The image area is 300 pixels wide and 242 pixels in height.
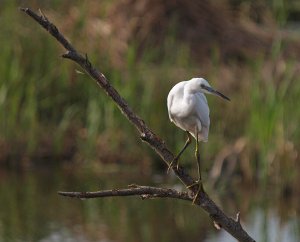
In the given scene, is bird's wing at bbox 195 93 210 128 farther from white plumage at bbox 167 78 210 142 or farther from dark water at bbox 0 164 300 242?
dark water at bbox 0 164 300 242

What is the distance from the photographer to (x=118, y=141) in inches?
409

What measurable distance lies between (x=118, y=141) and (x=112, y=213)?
1.23 meters

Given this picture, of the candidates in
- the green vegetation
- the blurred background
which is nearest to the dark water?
the blurred background

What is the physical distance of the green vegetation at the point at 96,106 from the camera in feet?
32.0

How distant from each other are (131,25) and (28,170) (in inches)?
145

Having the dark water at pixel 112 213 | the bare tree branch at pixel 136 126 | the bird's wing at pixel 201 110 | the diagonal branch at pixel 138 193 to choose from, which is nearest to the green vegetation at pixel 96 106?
the dark water at pixel 112 213

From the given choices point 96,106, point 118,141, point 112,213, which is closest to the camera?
point 112,213

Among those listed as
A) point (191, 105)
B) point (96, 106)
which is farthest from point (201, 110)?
point (96, 106)

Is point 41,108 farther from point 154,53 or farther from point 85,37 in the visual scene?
point 154,53

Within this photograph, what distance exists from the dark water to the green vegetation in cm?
27

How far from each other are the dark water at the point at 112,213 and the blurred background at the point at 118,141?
1 centimetres

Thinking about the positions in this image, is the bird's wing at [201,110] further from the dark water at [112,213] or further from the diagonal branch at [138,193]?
the dark water at [112,213]

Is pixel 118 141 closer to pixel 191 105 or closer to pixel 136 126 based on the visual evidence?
pixel 191 105

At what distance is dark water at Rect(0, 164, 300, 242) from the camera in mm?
8500
